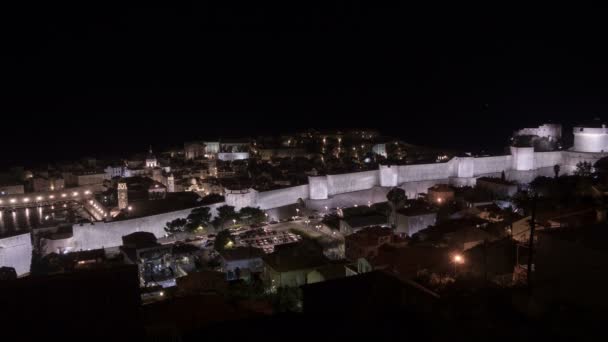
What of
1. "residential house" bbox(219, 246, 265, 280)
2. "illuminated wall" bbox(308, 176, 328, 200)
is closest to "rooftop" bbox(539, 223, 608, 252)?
"residential house" bbox(219, 246, 265, 280)

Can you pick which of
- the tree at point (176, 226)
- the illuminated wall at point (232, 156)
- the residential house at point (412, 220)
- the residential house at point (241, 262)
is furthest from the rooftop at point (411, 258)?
the illuminated wall at point (232, 156)

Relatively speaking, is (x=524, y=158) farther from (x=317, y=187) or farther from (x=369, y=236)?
(x=369, y=236)

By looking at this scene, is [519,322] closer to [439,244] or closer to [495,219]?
[439,244]

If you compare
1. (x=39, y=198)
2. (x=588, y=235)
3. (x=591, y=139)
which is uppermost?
(x=591, y=139)

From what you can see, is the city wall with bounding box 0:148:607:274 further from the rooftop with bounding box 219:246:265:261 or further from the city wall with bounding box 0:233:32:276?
the rooftop with bounding box 219:246:265:261

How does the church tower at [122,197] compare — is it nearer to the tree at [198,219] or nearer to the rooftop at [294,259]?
the tree at [198,219]

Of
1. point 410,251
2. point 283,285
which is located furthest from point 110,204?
point 410,251

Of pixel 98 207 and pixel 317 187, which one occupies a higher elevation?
pixel 317 187

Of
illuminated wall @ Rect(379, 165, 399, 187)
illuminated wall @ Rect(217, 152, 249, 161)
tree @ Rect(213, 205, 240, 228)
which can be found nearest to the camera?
tree @ Rect(213, 205, 240, 228)

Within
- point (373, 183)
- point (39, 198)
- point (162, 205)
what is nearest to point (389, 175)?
point (373, 183)
